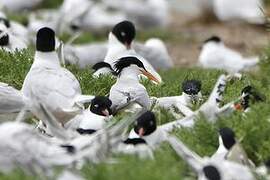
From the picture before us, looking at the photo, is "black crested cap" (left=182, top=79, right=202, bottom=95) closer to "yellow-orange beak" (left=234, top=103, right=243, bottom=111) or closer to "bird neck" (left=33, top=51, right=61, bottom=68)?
"yellow-orange beak" (left=234, top=103, right=243, bottom=111)

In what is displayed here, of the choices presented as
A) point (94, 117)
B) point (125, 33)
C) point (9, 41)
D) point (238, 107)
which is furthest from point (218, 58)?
point (94, 117)

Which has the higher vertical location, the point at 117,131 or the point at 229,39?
the point at 117,131

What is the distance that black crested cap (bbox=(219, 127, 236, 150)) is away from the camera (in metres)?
6.04

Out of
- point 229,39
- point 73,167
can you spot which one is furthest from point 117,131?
point 229,39

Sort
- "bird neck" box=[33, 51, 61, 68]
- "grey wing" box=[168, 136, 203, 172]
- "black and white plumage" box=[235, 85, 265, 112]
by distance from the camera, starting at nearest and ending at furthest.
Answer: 1. "grey wing" box=[168, 136, 203, 172]
2. "black and white plumage" box=[235, 85, 265, 112]
3. "bird neck" box=[33, 51, 61, 68]

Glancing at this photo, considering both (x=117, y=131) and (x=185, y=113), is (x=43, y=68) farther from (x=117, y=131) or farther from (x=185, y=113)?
(x=117, y=131)

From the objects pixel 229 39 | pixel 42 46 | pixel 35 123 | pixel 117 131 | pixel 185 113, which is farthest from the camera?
pixel 229 39

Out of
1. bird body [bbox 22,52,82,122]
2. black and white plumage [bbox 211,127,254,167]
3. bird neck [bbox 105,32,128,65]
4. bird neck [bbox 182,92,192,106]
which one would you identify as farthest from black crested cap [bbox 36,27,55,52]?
black and white plumage [bbox 211,127,254,167]

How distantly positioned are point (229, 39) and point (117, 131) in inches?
392

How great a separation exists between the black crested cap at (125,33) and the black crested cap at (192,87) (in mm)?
2649

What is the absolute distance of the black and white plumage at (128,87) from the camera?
747 centimetres

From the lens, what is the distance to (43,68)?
765 centimetres

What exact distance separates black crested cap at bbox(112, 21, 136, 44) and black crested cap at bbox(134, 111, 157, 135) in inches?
156

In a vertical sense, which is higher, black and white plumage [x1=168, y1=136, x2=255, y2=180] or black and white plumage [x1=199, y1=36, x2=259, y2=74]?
black and white plumage [x1=168, y1=136, x2=255, y2=180]
